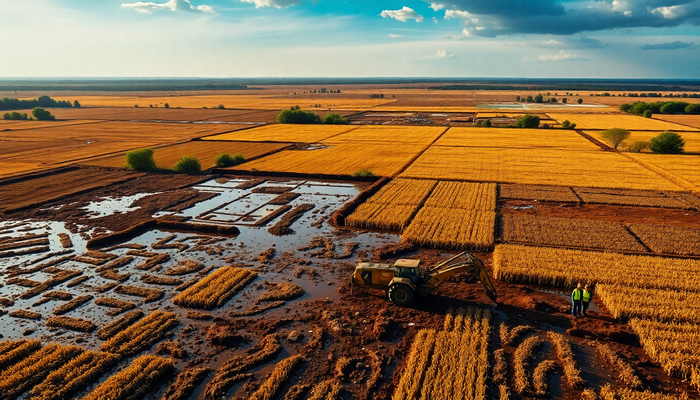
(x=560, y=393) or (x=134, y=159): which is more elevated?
(x=134, y=159)

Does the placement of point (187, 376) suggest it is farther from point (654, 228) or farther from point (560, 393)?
point (654, 228)

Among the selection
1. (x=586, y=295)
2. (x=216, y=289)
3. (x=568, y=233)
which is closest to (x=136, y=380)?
(x=216, y=289)

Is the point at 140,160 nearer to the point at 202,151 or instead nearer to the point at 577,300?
the point at 202,151

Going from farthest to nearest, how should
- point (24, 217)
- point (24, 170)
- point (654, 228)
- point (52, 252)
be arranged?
point (24, 170)
point (24, 217)
point (654, 228)
point (52, 252)

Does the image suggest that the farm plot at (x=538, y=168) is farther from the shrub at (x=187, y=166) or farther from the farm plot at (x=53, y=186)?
the farm plot at (x=53, y=186)

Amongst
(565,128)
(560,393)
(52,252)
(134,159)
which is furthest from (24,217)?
(565,128)

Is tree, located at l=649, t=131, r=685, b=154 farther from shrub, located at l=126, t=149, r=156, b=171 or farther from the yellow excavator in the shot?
shrub, located at l=126, t=149, r=156, b=171

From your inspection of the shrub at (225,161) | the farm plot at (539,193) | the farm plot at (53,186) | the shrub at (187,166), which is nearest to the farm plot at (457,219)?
the farm plot at (539,193)

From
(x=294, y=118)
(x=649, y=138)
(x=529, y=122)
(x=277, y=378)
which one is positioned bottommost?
(x=277, y=378)
